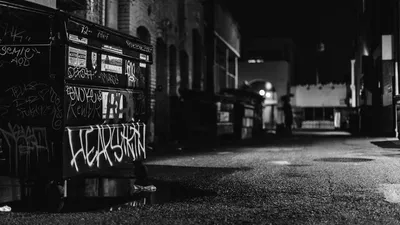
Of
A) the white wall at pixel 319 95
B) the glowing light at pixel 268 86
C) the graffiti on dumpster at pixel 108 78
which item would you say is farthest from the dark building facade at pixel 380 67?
the white wall at pixel 319 95

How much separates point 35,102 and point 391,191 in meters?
4.47

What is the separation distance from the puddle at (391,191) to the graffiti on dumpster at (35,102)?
12.6 ft

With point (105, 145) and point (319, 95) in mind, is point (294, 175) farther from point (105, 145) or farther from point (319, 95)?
point (319, 95)

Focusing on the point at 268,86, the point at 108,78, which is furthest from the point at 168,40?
the point at 268,86

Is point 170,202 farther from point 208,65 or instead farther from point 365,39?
point 365,39

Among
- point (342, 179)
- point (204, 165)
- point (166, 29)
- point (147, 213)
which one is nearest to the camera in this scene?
point (147, 213)

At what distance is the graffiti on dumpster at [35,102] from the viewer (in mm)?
5508

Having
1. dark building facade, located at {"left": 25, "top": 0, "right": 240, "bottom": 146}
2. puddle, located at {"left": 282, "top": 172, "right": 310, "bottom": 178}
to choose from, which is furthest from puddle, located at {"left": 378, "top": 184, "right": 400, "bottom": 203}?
dark building facade, located at {"left": 25, "top": 0, "right": 240, "bottom": 146}

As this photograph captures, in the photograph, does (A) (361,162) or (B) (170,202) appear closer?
(B) (170,202)

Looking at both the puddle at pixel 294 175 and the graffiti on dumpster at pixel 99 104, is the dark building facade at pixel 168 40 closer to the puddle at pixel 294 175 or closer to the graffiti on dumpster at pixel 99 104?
the puddle at pixel 294 175

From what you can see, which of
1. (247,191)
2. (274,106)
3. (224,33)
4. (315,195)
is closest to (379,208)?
(315,195)

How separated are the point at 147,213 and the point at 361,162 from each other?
6.75 m

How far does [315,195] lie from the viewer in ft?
20.1

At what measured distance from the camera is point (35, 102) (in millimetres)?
5547
